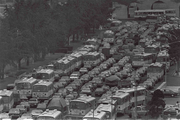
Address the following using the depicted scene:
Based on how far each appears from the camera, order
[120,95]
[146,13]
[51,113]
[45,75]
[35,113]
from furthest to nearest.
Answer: [146,13]
[45,75]
[120,95]
[35,113]
[51,113]

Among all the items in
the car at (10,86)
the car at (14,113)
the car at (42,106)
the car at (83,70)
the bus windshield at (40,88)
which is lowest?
the car at (14,113)

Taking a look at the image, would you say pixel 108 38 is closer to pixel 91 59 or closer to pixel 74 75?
pixel 91 59

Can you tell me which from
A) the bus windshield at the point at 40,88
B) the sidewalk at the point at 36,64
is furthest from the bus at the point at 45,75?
the bus windshield at the point at 40,88

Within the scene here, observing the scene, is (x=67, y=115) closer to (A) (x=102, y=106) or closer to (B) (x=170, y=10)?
(A) (x=102, y=106)

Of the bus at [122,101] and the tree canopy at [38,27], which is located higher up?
the tree canopy at [38,27]

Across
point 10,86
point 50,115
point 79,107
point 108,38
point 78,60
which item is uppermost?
point 108,38

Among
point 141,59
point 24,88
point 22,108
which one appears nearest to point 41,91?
point 24,88

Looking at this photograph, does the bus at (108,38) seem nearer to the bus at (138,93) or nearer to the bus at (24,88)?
the bus at (24,88)
